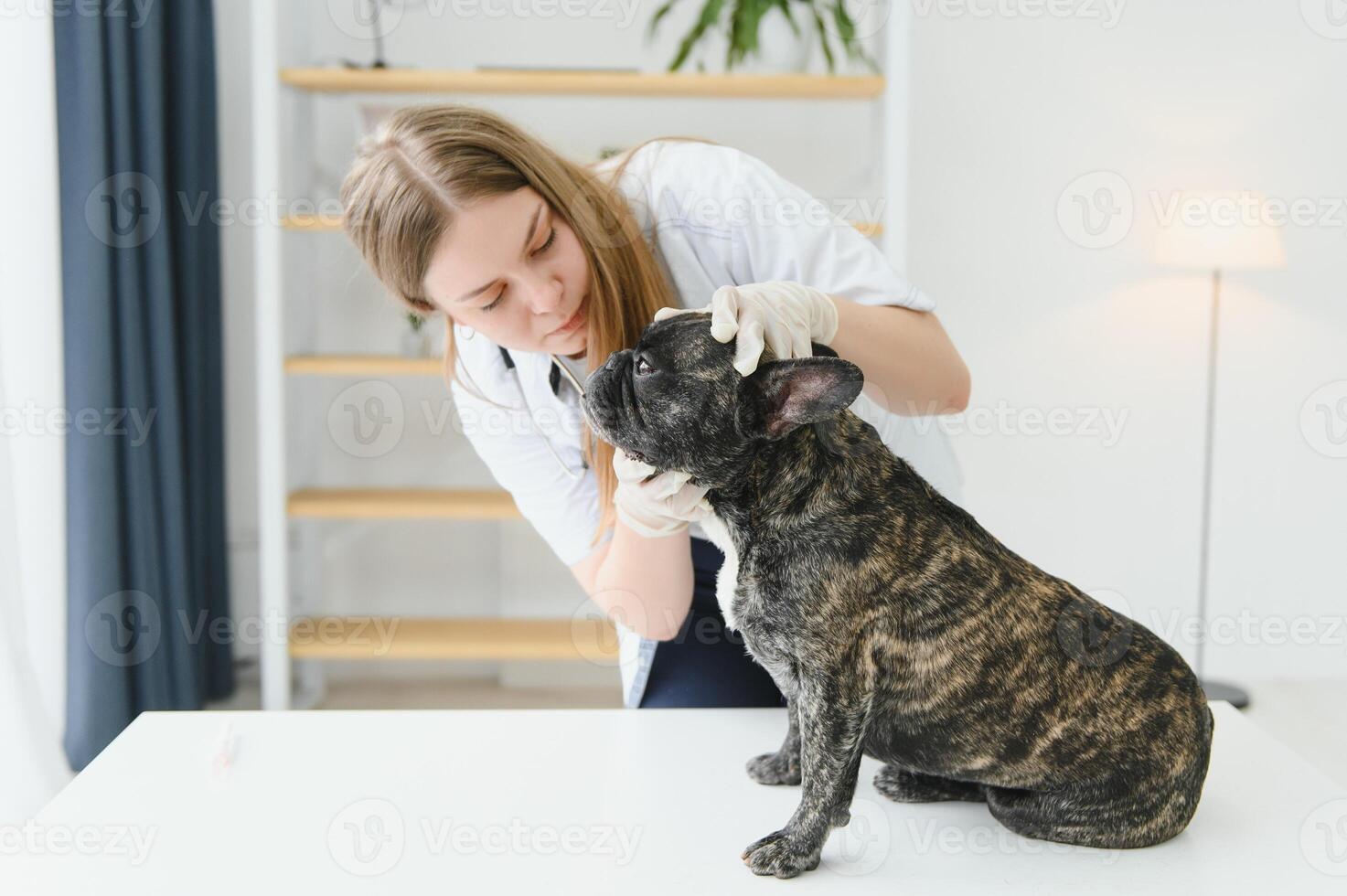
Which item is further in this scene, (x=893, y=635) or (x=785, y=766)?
(x=785, y=766)

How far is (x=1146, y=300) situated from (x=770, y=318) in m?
2.58

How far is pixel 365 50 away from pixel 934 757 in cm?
277

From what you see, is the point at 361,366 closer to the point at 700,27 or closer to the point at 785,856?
the point at 700,27

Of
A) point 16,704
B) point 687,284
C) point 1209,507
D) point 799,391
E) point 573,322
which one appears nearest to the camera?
point 799,391

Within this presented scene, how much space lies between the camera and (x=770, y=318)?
34.4 inches

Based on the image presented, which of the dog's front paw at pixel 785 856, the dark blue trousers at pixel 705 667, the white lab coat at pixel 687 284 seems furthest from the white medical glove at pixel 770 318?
the dark blue trousers at pixel 705 667

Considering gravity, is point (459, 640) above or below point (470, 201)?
below

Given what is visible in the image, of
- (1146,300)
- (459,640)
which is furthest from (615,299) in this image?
(1146,300)

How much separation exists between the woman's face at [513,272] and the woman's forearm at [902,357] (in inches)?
11.9

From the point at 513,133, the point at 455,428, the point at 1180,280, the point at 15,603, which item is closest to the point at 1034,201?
the point at 1180,280

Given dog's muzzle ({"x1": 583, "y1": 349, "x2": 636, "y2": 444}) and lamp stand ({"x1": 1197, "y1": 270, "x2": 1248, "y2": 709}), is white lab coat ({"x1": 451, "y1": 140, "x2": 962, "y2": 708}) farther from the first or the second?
lamp stand ({"x1": 1197, "y1": 270, "x2": 1248, "y2": 709})

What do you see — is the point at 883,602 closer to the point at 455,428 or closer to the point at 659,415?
the point at 659,415

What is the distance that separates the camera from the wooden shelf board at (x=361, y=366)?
261 cm

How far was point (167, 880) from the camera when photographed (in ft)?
2.66
